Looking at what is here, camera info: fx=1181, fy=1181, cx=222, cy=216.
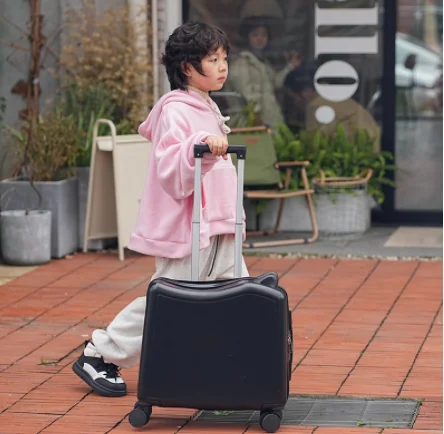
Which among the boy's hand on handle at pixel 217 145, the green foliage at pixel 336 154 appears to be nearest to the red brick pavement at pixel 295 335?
the boy's hand on handle at pixel 217 145

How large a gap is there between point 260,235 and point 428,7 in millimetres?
2396

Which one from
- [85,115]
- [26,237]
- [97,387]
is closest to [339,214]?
[85,115]

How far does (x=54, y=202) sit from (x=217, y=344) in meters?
4.20

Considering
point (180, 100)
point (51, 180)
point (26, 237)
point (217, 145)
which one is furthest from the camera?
point (51, 180)

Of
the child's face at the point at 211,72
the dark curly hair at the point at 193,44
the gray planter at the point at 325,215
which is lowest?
the gray planter at the point at 325,215

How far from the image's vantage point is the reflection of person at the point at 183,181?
4664 millimetres

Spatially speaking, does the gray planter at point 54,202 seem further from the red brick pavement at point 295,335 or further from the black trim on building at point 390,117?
the black trim on building at point 390,117

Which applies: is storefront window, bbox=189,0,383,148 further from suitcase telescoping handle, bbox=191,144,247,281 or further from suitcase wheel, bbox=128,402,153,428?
suitcase wheel, bbox=128,402,153,428

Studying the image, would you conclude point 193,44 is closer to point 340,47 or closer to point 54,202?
point 54,202

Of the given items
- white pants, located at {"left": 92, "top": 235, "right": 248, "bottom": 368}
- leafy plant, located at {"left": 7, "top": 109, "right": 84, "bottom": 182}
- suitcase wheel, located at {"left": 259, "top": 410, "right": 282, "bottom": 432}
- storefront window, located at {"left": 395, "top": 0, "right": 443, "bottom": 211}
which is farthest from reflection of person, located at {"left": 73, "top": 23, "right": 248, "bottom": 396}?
storefront window, located at {"left": 395, "top": 0, "right": 443, "bottom": 211}

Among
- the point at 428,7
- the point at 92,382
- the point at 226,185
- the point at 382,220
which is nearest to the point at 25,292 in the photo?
the point at 92,382

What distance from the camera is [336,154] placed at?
9391mm

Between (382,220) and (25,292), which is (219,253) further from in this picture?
(382,220)

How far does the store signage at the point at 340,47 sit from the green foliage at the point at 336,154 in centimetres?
38
